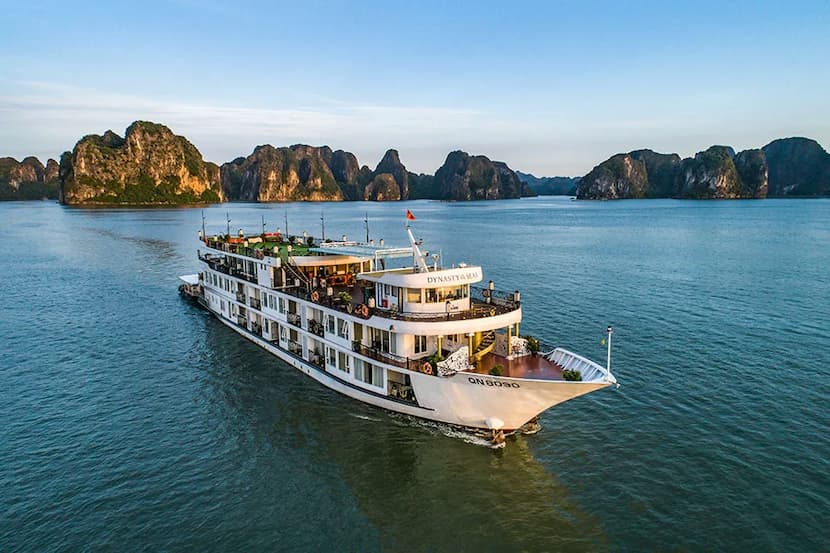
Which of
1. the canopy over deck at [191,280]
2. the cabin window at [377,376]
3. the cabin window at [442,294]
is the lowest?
the cabin window at [377,376]

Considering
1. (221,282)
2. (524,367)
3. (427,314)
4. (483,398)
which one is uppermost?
(427,314)

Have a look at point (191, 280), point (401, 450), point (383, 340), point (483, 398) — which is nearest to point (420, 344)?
point (383, 340)

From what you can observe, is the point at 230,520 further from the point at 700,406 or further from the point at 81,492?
the point at 700,406

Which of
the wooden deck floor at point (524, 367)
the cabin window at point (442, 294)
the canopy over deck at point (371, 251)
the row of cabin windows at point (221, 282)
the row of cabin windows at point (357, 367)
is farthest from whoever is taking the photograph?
the row of cabin windows at point (221, 282)

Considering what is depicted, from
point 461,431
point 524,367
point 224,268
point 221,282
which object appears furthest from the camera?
point 221,282

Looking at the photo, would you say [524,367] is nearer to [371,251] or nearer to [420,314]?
[420,314]

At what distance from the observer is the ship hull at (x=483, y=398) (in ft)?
76.6

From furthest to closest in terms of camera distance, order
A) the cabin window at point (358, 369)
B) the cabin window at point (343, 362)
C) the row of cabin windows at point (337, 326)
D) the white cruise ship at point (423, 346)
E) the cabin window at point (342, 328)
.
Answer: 1. the cabin window at point (343, 362)
2. the row of cabin windows at point (337, 326)
3. the cabin window at point (342, 328)
4. the cabin window at point (358, 369)
5. the white cruise ship at point (423, 346)

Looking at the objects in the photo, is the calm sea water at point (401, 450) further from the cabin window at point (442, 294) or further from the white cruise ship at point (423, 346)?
the cabin window at point (442, 294)

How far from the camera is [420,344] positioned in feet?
89.9

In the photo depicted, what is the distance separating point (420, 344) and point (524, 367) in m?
5.62

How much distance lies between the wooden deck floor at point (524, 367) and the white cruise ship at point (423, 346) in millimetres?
53

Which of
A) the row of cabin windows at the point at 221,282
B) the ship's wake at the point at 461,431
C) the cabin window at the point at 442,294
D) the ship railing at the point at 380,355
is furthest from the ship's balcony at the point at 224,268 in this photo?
the ship's wake at the point at 461,431

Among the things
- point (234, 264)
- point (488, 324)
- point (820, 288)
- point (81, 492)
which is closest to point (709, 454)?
point (488, 324)
